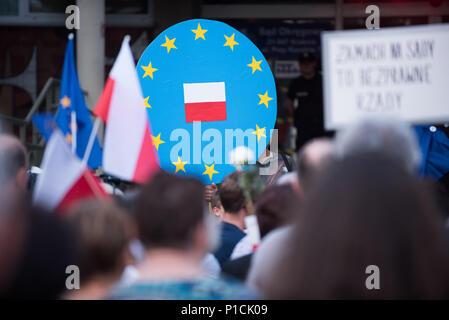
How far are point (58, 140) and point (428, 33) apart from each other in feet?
5.36

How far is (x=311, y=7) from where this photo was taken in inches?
388

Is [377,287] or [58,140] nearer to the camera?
[377,287]

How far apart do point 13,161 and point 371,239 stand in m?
1.92

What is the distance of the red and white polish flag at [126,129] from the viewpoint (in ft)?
10.5

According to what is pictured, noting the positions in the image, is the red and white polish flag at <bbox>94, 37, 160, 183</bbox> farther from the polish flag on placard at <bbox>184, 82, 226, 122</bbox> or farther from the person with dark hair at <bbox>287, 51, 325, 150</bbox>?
the person with dark hair at <bbox>287, 51, 325, 150</bbox>

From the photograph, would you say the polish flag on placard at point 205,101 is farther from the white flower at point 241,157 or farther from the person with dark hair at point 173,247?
the person with dark hair at point 173,247

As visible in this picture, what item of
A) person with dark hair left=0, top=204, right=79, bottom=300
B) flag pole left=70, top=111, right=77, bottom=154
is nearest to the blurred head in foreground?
person with dark hair left=0, top=204, right=79, bottom=300

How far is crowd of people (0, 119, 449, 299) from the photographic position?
2105 mm

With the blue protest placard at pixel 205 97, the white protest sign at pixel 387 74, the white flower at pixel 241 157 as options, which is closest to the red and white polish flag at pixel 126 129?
the white protest sign at pixel 387 74

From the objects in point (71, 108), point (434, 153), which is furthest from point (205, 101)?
point (71, 108)

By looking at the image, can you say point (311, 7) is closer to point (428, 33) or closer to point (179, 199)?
point (428, 33)

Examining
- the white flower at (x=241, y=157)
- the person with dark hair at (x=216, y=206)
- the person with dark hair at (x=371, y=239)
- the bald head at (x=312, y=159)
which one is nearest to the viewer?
the person with dark hair at (x=371, y=239)

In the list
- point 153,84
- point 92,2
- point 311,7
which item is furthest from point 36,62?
point 153,84

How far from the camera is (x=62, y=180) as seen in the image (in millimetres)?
3029
